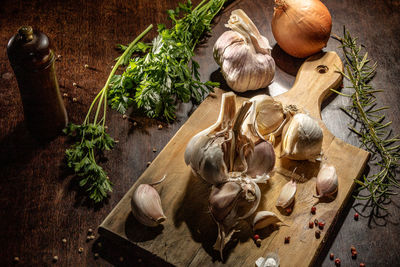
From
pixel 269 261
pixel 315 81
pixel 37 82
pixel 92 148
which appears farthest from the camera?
pixel 315 81

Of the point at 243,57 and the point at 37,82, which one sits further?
the point at 243,57

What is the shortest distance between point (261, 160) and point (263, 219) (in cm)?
17

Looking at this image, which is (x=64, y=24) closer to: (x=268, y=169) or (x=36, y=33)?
(x=36, y=33)

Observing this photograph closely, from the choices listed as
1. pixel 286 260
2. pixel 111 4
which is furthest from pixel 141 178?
pixel 111 4

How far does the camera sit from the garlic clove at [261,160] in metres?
1.39

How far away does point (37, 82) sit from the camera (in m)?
1.39

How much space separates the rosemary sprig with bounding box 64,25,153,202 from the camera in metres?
1.43

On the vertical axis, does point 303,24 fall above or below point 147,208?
above

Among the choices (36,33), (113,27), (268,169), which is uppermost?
(36,33)

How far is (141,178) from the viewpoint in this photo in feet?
4.72

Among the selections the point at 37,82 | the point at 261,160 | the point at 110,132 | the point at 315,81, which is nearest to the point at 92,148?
the point at 110,132

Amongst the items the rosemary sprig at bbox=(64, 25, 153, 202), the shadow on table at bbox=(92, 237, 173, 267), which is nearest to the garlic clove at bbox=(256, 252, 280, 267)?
the shadow on table at bbox=(92, 237, 173, 267)

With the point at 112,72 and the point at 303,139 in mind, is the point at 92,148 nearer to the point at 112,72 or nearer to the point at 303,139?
the point at 112,72

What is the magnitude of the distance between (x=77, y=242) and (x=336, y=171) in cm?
82
